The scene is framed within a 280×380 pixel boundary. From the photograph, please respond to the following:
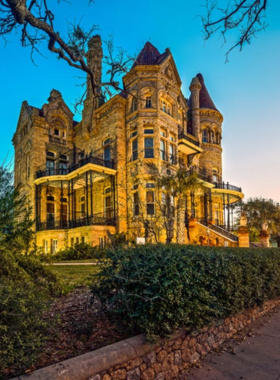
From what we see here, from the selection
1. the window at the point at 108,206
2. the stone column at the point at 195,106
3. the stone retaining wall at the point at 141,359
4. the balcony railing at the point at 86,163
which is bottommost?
the stone retaining wall at the point at 141,359

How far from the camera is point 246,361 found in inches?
160

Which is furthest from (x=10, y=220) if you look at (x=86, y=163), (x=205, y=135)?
(x=205, y=135)

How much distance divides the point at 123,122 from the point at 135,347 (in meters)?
20.5

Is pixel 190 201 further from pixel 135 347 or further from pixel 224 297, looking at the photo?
pixel 135 347

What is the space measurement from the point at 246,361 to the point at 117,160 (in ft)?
60.2

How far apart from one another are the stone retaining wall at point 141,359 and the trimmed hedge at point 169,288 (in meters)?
0.21

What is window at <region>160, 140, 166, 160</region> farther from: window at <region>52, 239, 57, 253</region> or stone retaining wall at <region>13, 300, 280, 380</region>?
stone retaining wall at <region>13, 300, 280, 380</region>

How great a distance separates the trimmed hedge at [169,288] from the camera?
145 inches

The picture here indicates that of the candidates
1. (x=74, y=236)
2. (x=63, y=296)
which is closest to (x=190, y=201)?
(x=74, y=236)

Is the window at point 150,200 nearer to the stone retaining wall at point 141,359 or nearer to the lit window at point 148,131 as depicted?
the lit window at point 148,131

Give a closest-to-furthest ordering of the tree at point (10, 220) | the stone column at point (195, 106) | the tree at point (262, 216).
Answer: the tree at point (10, 220) < the stone column at point (195, 106) < the tree at point (262, 216)

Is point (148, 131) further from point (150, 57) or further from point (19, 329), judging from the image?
point (19, 329)

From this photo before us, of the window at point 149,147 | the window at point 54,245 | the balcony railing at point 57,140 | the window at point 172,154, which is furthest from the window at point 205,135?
the window at point 54,245

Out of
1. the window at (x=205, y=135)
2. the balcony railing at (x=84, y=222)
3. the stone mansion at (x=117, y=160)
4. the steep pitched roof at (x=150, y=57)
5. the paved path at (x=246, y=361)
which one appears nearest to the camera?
the paved path at (x=246, y=361)
